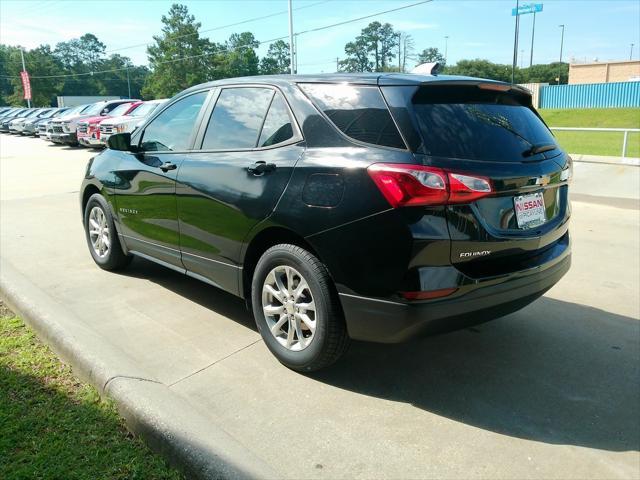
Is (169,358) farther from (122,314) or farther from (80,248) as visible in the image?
(80,248)

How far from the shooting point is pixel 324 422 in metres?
2.90

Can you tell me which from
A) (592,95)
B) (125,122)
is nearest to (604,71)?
(592,95)

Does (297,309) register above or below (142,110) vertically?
below

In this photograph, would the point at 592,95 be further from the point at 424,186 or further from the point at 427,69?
the point at 424,186

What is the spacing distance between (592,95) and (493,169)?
5160cm

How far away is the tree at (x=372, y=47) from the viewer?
66.0 m

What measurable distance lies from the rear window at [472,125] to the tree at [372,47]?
65103 millimetres

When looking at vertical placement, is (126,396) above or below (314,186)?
below

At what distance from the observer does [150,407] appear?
2.76 m

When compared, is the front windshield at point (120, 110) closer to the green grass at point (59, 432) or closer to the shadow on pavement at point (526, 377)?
the green grass at point (59, 432)

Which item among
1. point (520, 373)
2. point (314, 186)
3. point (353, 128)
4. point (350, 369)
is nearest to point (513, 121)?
point (353, 128)

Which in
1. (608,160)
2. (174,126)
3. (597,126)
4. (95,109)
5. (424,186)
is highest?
(95,109)

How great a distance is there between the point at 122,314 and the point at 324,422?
215 centimetres

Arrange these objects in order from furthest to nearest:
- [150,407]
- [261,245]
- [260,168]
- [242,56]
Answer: [242,56] < [261,245] < [260,168] < [150,407]
